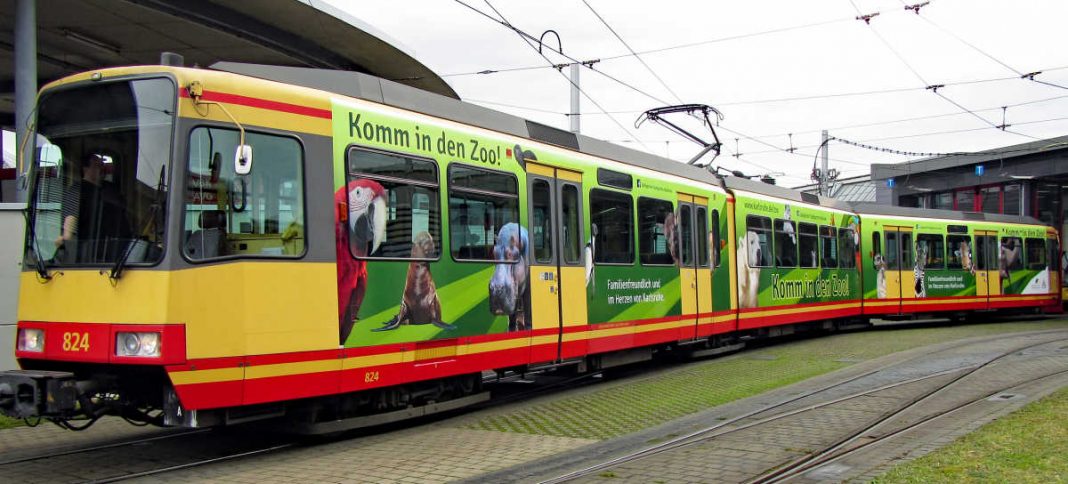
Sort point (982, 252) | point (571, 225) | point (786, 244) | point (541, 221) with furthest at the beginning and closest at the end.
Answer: point (982, 252) < point (786, 244) < point (571, 225) < point (541, 221)

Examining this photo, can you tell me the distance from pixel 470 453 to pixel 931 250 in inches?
751

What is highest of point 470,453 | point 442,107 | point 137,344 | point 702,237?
point 442,107

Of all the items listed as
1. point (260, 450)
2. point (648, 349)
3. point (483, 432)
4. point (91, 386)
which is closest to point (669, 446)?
point (483, 432)

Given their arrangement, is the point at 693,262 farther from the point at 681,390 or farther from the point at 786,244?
the point at 786,244

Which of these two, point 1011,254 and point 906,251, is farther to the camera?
Answer: point 1011,254

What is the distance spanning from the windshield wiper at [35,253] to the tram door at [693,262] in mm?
9061

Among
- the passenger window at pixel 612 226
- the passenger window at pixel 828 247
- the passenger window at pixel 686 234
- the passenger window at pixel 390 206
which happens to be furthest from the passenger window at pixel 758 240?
the passenger window at pixel 390 206

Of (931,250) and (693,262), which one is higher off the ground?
(931,250)

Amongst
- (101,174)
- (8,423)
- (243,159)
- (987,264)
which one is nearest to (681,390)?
(243,159)

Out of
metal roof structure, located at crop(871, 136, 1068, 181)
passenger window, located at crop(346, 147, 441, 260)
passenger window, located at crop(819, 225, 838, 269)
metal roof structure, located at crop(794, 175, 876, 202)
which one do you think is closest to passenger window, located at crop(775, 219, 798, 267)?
passenger window, located at crop(819, 225, 838, 269)

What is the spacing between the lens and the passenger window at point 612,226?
11523mm

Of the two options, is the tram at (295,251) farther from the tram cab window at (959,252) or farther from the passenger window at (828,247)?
the tram cab window at (959,252)

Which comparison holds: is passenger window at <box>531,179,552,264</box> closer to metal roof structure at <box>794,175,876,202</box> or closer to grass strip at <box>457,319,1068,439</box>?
grass strip at <box>457,319,1068,439</box>

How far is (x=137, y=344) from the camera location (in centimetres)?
654
